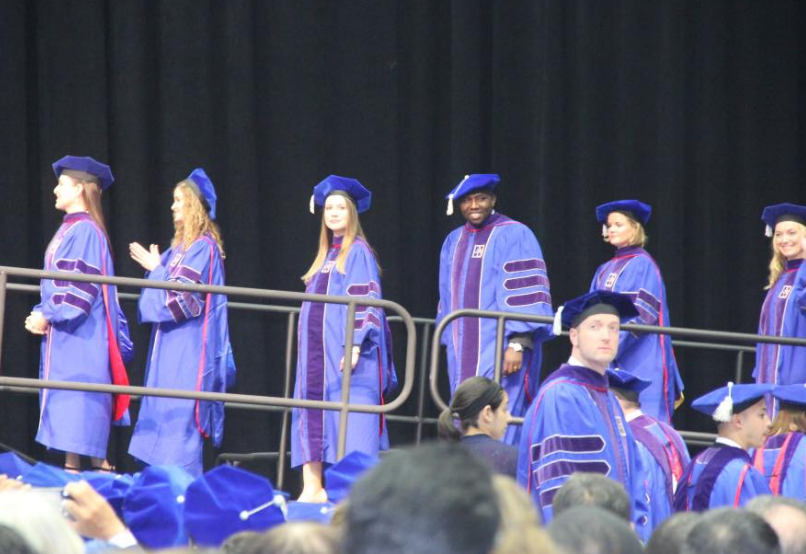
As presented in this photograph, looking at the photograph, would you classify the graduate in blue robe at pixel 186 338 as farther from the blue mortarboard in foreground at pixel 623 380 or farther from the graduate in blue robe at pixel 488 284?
the blue mortarboard in foreground at pixel 623 380

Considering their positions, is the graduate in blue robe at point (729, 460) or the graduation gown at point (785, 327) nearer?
the graduate in blue robe at point (729, 460)

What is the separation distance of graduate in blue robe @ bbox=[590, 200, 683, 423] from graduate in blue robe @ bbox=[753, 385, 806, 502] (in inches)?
51.7

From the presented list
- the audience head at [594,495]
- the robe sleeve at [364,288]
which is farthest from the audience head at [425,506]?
the robe sleeve at [364,288]

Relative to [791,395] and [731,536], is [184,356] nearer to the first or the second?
[791,395]

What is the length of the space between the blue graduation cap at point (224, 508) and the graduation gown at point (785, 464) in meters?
2.84


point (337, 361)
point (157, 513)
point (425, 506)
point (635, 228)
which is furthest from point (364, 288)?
point (425, 506)

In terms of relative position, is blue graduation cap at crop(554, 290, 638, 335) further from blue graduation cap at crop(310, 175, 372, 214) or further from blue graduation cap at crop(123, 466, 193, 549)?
blue graduation cap at crop(310, 175, 372, 214)

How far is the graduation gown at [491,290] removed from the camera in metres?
7.23

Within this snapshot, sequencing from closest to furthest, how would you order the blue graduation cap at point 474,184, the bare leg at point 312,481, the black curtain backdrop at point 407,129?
the bare leg at point 312,481
the blue graduation cap at point 474,184
the black curtain backdrop at point 407,129

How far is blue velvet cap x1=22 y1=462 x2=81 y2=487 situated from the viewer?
171 inches

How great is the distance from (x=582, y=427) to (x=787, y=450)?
1.47m

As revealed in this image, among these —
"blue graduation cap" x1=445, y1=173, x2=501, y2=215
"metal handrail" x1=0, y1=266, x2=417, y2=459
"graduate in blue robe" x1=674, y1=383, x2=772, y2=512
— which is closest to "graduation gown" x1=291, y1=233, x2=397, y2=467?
"blue graduation cap" x1=445, y1=173, x2=501, y2=215

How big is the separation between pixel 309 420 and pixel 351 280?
0.74 meters

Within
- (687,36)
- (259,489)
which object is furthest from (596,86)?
(259,489)
